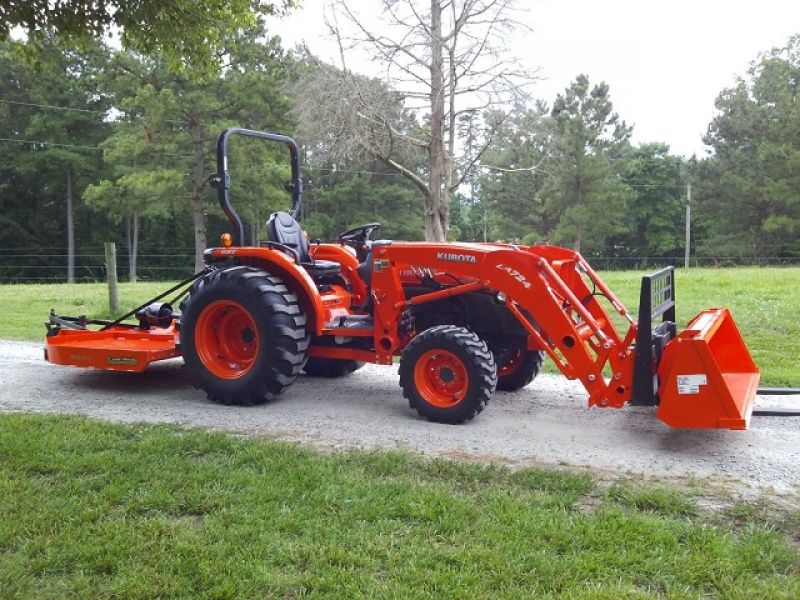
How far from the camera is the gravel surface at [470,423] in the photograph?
15.6 ft

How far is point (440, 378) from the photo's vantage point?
19.0 feet

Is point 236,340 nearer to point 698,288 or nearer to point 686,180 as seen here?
point 698,288

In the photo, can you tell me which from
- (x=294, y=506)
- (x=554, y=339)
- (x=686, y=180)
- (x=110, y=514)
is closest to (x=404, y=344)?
(x=554, y=339)

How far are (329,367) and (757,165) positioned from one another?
39.5 m

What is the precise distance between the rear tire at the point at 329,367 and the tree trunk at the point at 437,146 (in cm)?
716

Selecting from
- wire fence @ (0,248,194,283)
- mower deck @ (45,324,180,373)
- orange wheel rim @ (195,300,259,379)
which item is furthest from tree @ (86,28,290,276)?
orange wheel rim @ (195,300,259,379)

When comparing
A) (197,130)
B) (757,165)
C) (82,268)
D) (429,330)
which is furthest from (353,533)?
(757,165)

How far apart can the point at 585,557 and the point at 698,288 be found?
12223 mm

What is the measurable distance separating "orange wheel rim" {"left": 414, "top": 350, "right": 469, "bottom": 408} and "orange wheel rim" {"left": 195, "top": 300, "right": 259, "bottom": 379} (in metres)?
1.52

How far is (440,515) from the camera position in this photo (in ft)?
12.3

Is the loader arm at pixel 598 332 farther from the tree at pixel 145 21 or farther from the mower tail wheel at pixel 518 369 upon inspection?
the tree at pixel 145 21

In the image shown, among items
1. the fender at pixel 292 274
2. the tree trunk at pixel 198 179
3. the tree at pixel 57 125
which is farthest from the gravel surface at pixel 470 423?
the tree at pixel 57 125

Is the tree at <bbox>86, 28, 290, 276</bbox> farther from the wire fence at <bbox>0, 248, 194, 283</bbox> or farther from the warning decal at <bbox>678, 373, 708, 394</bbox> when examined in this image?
the warning decal at <bbox>678, 373, 708, 394</bbox>

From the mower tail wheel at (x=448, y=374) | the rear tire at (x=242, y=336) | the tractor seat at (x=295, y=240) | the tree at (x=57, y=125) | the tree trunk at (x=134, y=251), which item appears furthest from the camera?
the tree at (x=57, y=125)
